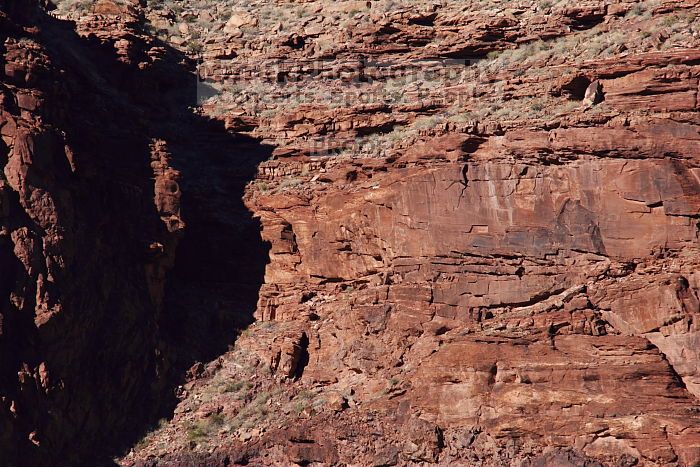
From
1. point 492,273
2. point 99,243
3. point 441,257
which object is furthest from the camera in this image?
point 99,243

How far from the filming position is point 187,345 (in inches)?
1591

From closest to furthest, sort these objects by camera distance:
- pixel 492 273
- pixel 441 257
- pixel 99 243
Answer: pixel 492 273 → pixel 441 257 → pixel 99 243

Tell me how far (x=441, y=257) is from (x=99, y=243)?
824 centimetres

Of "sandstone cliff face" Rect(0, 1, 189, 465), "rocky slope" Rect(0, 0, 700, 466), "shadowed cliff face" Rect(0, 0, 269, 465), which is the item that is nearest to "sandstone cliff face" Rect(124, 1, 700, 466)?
"rocky slope" Rect(0, 0, 700, 466)

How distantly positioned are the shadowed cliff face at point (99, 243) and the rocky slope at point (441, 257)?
10 centimetres

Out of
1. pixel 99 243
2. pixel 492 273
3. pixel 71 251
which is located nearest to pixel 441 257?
pixel 492 273

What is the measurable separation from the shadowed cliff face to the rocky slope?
0.10 metres

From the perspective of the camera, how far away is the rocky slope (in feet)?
117

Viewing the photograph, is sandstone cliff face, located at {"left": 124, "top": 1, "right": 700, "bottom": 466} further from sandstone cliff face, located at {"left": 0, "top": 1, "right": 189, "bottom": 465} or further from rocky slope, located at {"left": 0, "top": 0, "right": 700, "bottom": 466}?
sandstone cliff face, located at {"left": 0, "top": 1, "right": 189, "bottom": 465}

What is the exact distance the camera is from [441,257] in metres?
38.2

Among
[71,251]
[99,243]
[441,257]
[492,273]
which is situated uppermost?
[99,243]

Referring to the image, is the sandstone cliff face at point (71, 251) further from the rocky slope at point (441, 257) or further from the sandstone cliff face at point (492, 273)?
the sandstone cliff face at point (492, 273)

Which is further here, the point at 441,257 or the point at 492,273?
the point at 441,257

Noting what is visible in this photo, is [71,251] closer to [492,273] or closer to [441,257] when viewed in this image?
[441,257]
